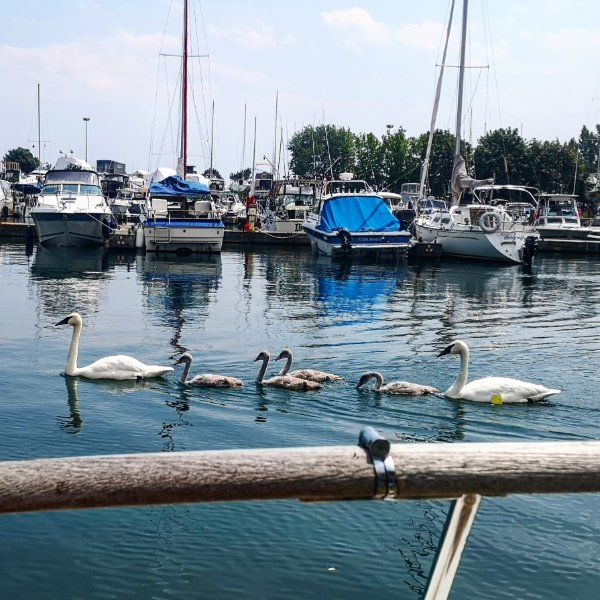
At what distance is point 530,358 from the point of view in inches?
712

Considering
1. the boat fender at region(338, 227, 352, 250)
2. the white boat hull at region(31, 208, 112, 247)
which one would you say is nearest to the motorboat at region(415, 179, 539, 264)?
the boat fender at region(338, 227, 352, 250)

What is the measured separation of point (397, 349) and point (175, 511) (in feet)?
33.7

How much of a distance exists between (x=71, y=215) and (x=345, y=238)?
1295 cm

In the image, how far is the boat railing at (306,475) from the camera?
271 cm

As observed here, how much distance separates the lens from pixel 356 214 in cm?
4391

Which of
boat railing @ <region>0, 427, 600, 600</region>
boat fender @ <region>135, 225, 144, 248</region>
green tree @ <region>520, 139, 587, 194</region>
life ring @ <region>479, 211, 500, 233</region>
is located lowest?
boat fender @ <region>135, 225, 144, 248</region>

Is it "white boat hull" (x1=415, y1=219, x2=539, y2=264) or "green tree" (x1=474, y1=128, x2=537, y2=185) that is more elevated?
"green tree" (x1=474, y1=128, x2=537, y2=185)

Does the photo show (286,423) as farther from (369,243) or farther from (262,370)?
(369,243)

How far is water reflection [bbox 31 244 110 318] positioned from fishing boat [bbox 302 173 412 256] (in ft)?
34.1

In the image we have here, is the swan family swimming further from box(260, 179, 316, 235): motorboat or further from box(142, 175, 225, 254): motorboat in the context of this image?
box(260, 179, 316, 235): motorboat

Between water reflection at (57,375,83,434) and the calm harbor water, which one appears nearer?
the calm harbor water

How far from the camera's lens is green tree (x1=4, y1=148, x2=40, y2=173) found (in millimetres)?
135750

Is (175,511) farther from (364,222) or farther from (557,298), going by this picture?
(364,222)

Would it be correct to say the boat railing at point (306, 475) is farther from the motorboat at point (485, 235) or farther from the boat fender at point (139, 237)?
the boat fender at point (139, 237)
